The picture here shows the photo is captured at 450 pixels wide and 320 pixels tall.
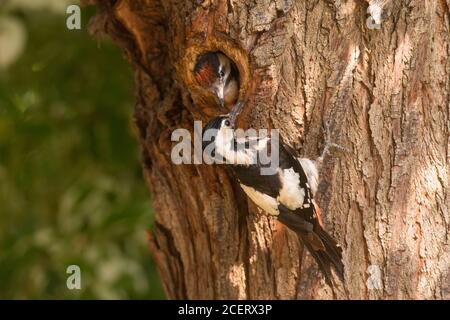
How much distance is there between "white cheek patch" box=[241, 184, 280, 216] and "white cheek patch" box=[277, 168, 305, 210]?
45mm

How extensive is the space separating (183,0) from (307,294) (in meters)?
1.56

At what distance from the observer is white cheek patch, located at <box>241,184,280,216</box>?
11.1ft

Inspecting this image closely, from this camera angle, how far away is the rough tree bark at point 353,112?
330cm

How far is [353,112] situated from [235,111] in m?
0.56

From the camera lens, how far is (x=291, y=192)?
3.42 m

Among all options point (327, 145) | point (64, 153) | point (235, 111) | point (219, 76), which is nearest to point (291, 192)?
point (327, 145)

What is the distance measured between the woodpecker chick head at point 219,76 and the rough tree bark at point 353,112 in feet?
Result: 0.17

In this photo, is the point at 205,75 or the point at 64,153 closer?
the point at 205,75
